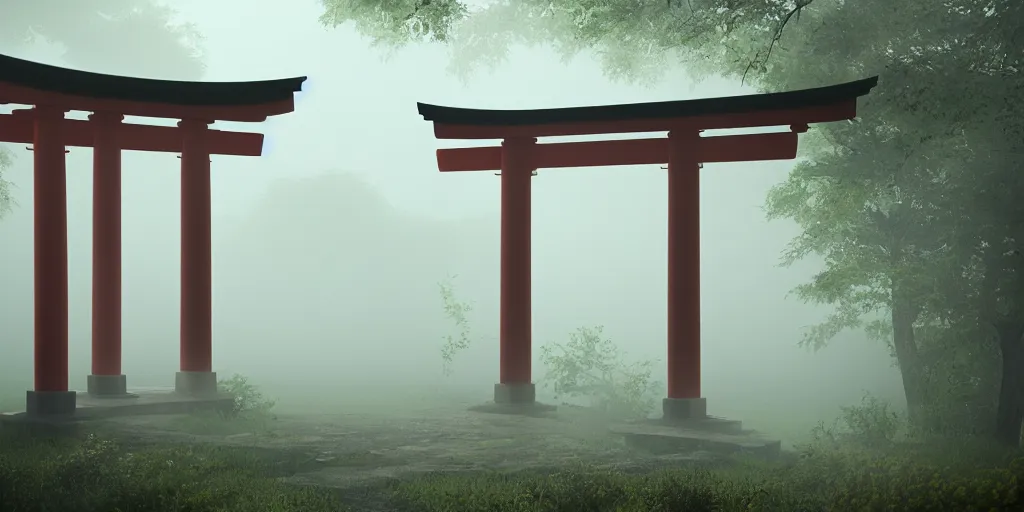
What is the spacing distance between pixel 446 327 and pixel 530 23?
16.7m

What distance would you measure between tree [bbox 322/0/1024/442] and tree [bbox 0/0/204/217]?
1097 inches

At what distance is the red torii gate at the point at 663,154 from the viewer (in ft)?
47.7

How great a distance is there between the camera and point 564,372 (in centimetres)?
2142

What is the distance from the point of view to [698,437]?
13508 mm

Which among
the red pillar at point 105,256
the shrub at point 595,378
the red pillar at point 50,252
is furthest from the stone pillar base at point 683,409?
the red pillar at point 50,252

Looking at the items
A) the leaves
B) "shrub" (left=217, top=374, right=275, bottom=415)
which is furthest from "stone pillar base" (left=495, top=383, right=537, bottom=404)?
the leaves

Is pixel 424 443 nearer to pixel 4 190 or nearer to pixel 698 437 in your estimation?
pixel 698 437

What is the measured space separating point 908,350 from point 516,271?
866 centimetres

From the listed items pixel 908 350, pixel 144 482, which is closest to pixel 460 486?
pixel 144 482

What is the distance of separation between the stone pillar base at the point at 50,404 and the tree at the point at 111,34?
35.2 meters

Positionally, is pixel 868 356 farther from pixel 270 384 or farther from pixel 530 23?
pixel 270 384

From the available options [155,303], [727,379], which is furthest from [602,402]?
[155,303]

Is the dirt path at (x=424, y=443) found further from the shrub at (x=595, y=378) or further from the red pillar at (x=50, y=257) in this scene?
the shrub at (x=595, y=378)

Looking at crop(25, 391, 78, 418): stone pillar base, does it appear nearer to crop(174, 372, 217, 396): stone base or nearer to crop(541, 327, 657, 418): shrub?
crop(174, 372, 217, 396): stone base
